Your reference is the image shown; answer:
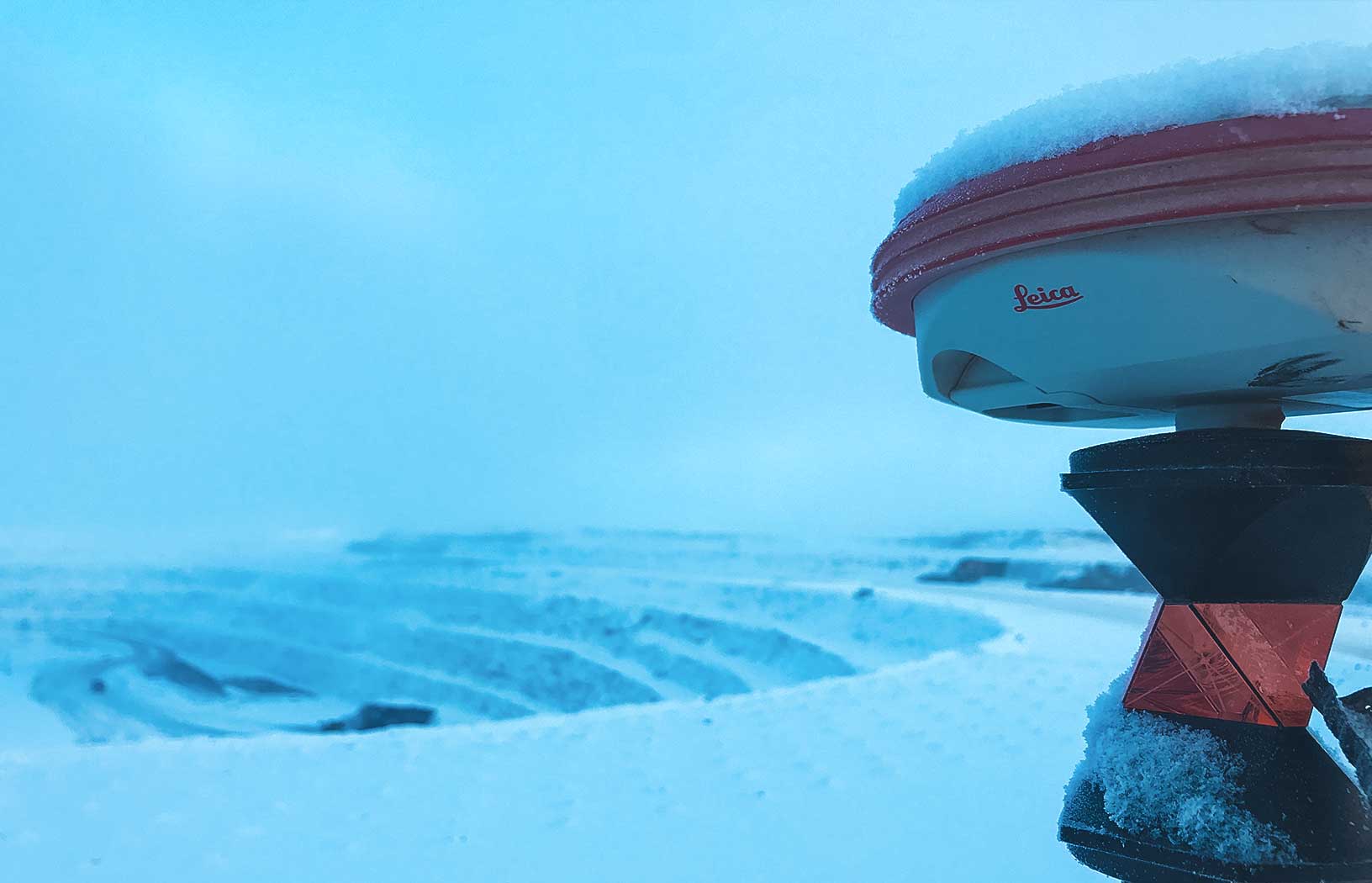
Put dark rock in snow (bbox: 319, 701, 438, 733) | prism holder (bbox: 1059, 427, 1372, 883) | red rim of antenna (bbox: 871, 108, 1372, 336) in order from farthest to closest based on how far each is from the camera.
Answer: dark rock in snow (bbox: 319, 701, 438, 733) → prism holder (bbox: 1059, 427, 1372, 883) → red rim of antenna (bbox: 871, 108, 1372, 336)

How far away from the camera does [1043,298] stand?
1.69ft

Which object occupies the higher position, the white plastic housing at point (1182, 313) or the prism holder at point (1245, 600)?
the white plastic housing at point (1182, 313)

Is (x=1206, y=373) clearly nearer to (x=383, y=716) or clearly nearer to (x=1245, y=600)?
(x=1245, y=600)

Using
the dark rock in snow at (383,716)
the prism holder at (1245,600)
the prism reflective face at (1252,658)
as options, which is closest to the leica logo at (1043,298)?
the prism holder at (1245,600)

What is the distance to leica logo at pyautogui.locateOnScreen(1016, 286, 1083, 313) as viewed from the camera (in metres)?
0.51

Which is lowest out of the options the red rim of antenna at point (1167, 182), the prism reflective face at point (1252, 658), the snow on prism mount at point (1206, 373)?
the prism reflective face at point (1252, 658)

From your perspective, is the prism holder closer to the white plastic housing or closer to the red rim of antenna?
the white plastic housing

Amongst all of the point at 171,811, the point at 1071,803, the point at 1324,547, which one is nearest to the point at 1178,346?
the point at 1324,547

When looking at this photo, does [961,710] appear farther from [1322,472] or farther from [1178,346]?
[1178,346]

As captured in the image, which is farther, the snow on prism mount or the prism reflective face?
the prism reflective face

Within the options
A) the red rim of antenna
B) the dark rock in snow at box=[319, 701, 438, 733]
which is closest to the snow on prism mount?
the red rim of antenna

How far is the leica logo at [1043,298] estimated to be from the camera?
1.66ft

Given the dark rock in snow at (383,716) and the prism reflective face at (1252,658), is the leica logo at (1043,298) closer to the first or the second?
the prism reflective face at (1252,658)

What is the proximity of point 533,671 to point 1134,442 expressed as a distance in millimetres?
4431
